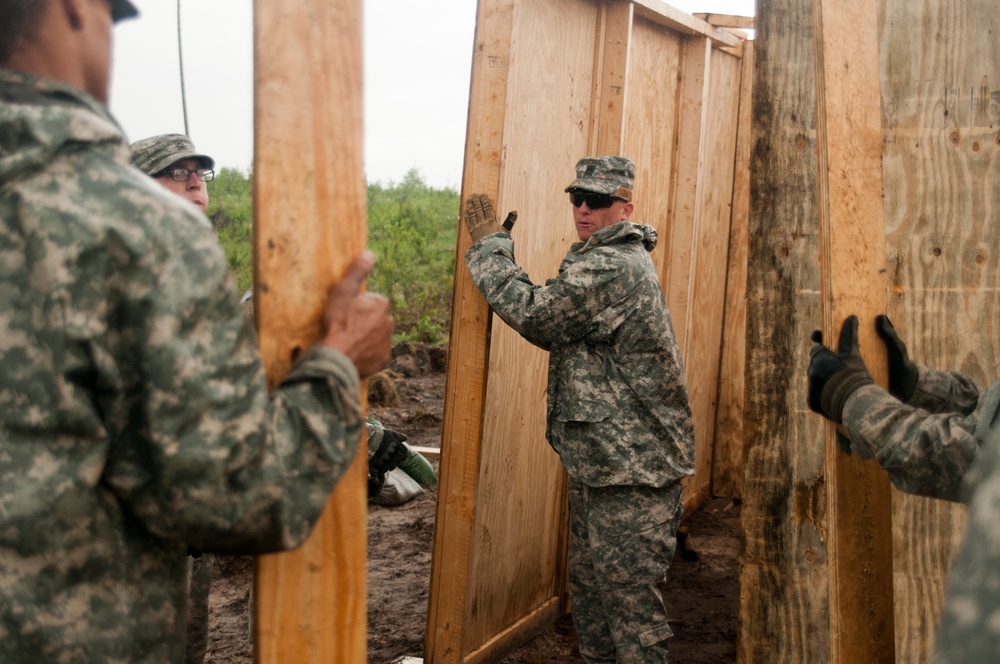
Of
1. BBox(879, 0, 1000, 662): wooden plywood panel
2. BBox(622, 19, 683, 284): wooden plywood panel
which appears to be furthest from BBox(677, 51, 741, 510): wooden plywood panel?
BBox(879, 0, 1000, 662): wooden plywood panel

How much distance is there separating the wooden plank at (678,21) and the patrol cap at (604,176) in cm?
100

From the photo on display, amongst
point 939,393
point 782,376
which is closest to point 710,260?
point 782,376

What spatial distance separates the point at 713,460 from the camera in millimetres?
7094

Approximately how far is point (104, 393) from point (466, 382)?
2210 mm

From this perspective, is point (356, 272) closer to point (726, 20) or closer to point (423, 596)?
point (423, 596)

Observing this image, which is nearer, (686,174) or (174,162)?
(174,162)

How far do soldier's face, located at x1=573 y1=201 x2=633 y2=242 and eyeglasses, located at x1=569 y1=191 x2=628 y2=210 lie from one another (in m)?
0.01

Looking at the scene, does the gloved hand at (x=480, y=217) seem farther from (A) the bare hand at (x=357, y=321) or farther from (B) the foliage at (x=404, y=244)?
(B) the foliage at (x=404, y=244)

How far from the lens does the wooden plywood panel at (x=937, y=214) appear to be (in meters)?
2.78

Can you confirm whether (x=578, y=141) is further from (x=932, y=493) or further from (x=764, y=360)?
(x=932, y=493)

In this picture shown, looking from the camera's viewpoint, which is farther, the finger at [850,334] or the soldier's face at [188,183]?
the soldier's face at [188,183]

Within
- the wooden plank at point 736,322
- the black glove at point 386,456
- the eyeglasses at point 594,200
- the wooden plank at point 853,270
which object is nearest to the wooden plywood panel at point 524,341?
the eyeglasses at point 594,200

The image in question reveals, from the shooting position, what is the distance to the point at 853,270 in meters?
1.95

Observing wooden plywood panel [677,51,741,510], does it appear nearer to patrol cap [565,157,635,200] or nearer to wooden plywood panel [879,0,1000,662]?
patrol cap [565,157,635,200]
